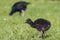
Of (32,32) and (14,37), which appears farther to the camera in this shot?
(32,32)

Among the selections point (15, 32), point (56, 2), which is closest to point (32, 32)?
point (15, 32)

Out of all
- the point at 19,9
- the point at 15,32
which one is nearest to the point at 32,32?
the point at 15,32

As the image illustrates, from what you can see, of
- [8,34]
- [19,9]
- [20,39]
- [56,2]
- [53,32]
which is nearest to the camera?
[20,39]

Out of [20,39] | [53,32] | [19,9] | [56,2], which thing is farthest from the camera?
[56,2]

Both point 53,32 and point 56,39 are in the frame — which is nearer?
point 56,39

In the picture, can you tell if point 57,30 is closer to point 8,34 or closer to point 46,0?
point 8,34

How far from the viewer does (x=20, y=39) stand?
35.9 feet

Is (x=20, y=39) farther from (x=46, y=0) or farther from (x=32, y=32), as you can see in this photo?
(x=46, y=0)

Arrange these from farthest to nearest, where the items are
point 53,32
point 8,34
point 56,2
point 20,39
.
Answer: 1. point 56,2
2. point 53,32
3. point 8,34
4. point 20,39

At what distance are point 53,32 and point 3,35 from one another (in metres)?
2.20

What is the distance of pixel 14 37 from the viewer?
11.1m

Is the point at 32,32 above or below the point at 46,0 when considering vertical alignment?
above

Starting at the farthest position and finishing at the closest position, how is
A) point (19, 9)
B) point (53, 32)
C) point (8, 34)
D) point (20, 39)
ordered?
1. point (19, 9)
2. point (53, 32)
3. point (8, 34)
4. point (20, 39)

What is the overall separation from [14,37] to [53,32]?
6.88 feet
